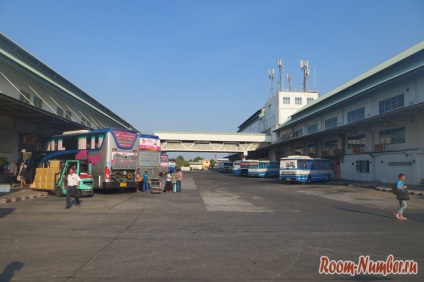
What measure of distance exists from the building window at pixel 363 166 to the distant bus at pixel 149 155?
77.9 feet

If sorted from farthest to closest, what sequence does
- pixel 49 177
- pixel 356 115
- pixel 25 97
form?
pixel 356 115 < pixel 25 97 < pixel 49 177

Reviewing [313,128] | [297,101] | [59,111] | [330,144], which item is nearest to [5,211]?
[59,111]

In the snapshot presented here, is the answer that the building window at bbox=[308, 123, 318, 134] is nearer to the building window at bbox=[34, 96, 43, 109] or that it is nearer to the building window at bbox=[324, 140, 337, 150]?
Result: the building window at bbox=[324, 140, 337, 150]

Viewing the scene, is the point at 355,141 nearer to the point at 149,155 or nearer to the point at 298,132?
the point at 298,132

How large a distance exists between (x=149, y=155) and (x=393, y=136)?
77.8 ft

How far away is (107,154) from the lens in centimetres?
1934

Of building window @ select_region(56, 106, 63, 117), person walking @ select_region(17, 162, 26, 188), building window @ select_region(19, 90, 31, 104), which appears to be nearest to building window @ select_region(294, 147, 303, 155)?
building window @ select_region(56, 106, 63, 117)

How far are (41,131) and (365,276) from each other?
98.9ft

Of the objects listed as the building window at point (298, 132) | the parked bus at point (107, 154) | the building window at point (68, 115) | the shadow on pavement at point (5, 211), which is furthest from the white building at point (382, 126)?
the building window at point (68, 115)

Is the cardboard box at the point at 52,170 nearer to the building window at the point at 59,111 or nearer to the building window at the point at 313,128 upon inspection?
the building window at the point at 59,111

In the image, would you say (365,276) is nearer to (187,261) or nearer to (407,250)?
(407,250)

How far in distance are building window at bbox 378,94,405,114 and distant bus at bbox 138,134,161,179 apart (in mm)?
24290

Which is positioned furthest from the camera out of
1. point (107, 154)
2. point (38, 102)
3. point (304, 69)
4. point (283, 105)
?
point (304, 69)

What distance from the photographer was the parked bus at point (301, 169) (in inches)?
1316
